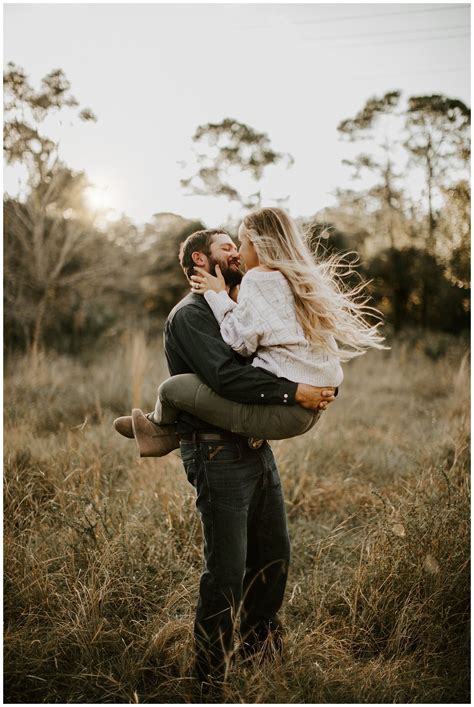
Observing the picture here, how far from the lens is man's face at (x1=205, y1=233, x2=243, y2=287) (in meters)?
2.88

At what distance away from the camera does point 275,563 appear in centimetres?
286

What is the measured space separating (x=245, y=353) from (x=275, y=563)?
1074 mm

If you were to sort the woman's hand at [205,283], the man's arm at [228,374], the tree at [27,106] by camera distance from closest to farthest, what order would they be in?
the man's arm at [228,374]
the woman's hand at [205,283]
the tree at [27,106]

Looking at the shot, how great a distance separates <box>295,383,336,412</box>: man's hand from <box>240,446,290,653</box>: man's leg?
0.41 meters

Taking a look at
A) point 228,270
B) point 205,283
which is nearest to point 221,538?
point 205,283

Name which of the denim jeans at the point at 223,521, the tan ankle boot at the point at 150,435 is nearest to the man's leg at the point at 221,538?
the denim jeans at the point at 223,521

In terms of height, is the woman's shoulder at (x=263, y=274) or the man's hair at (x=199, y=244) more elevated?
the man's hair at (x=199, y=244)

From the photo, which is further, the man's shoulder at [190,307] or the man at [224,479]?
the man's shoulder at [190,307]

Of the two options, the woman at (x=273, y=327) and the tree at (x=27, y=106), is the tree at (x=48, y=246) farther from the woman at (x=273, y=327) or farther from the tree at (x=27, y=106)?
the woman at (x=273, y=327)

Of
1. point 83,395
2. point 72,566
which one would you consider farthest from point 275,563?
point 83,395

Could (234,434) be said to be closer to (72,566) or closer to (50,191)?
(72,566)

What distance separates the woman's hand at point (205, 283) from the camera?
9.07 feet

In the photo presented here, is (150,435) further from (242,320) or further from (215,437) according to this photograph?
(242,320)

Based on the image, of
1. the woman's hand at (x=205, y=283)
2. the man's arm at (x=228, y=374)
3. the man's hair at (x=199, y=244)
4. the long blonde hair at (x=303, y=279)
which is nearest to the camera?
the man's arm at (x=228, y=374)
